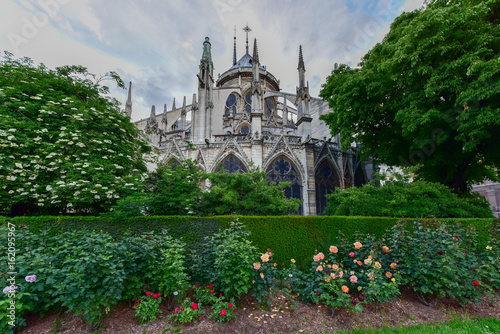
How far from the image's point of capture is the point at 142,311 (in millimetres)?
3197

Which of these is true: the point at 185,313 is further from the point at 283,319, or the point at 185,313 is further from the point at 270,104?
the point at 270,104

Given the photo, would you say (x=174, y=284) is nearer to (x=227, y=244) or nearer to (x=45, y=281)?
(x=227, y=244)

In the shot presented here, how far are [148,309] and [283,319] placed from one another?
211cm

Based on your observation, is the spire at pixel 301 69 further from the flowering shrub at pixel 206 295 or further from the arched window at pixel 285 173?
the flowering shrub at pixel 206 295

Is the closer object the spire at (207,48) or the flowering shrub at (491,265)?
the flowering shrub at (491,265)

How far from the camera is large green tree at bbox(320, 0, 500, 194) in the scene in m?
6.82

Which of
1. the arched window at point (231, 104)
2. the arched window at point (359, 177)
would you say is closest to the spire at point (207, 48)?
the arched window at point (231, 104)

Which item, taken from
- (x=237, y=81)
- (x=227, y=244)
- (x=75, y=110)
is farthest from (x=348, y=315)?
(x=237, y=81)

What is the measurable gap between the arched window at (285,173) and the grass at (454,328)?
40.5 feet

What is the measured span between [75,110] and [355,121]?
11.2 meters

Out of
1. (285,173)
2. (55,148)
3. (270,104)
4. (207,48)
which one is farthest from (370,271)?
(270,104)

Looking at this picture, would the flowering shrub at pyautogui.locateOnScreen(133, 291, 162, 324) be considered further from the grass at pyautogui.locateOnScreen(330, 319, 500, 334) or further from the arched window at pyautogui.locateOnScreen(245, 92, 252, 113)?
the arched window at pyautogui.locateOnScreen(245, 92, 252, 113)

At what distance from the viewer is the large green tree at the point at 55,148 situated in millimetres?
5207

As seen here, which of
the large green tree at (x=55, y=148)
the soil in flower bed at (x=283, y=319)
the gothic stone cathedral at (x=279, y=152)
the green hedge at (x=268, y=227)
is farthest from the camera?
the gothic stone cathedral at (x=279, y=152)
